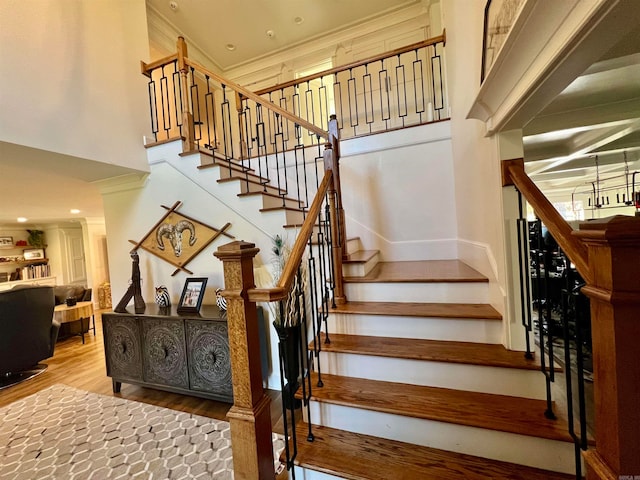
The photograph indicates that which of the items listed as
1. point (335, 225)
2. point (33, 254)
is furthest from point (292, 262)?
point (33, 254)

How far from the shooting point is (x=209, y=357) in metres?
2.29

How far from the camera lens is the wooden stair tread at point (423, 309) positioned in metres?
1.62

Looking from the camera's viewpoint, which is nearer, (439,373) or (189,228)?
(439,373)

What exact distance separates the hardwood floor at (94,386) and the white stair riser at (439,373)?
2.98 feet

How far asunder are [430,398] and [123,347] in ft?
9.31

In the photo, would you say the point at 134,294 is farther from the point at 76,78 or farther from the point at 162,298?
the point at 76,78

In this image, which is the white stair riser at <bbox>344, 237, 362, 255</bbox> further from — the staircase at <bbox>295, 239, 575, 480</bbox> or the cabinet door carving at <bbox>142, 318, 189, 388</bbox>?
the cabinet door carving at <bbox>142, 318, 189, 388</bbox>

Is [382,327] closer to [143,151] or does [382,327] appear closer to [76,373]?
[143,151]

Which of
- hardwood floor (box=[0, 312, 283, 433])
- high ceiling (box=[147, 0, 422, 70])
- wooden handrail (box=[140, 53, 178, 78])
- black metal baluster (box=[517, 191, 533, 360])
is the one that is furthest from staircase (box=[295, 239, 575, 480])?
high ceiling (box=[147, 0, 422, 70])

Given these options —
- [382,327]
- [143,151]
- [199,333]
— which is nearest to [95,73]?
[143,151]

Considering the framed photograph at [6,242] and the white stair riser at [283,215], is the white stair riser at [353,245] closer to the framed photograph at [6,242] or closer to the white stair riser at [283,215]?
the white stair riser at [283,215]

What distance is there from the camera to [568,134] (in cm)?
255

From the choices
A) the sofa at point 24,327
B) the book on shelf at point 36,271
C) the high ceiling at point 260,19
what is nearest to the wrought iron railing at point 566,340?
the high ceiling at point 260,19

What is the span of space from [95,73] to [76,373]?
3325 mm
